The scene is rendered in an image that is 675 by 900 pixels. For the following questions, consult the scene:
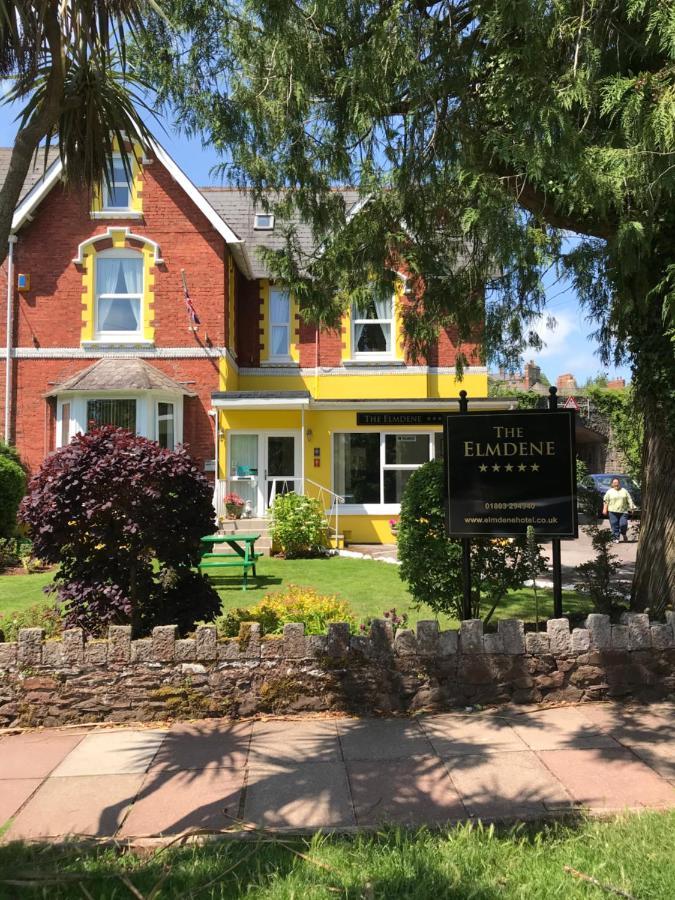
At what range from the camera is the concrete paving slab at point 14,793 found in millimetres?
3846

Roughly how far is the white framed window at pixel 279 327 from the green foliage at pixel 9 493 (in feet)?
23.8

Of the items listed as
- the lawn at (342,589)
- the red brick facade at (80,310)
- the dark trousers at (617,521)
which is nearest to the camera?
the lawn at (342,589)

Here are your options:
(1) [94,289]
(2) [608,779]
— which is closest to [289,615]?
(2) [608,779]

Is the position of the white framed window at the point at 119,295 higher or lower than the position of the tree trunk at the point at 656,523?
higher

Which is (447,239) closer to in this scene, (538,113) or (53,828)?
(538,113)

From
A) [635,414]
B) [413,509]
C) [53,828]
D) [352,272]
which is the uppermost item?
[352,272]

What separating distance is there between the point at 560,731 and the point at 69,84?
5.64 m

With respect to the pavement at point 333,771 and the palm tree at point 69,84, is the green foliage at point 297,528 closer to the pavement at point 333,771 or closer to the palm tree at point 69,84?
the pavement at point 333,771

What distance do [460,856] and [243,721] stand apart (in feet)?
7.36

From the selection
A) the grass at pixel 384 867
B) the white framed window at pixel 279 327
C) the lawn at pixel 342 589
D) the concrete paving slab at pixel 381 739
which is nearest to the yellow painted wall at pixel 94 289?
the white framed window at pixel 279 327

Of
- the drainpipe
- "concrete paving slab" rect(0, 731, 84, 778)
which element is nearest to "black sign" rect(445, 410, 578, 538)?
"concrete paving slab" rect(0, 731, 84, 778)

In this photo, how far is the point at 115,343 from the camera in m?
16.0

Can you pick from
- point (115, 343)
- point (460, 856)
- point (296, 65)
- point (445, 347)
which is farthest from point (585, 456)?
point (460, 856)

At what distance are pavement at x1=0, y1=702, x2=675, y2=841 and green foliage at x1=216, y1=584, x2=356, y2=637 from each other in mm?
840
